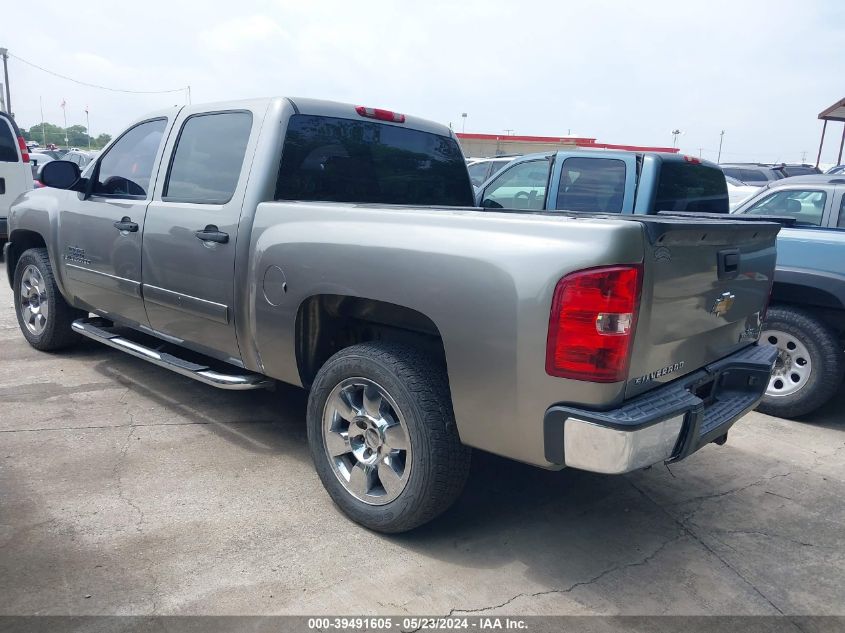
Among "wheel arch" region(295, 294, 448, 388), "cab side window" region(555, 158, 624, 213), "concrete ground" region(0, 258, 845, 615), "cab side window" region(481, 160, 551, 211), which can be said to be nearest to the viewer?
"concrete ground" region(0, 258, 845, 615)

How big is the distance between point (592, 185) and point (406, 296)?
3.72 metres

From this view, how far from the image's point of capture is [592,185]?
5.88 m

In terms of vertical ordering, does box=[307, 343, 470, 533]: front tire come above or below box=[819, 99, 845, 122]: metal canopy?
below

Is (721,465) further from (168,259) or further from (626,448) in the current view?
(168,259)

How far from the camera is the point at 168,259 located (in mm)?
3865

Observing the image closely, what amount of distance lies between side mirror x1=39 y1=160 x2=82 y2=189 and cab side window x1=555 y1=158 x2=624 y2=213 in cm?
399

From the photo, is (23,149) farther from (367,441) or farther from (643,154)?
(367,441)

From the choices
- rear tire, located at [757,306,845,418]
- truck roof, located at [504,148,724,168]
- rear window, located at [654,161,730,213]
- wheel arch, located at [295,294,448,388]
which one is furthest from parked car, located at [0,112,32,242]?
rear tire, located at [757,306,845,418]

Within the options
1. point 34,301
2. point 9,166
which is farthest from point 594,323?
point 9,166

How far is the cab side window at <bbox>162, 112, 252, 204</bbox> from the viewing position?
3654 mm

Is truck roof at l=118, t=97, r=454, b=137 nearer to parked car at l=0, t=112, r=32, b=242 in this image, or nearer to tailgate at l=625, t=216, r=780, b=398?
tailgate at l=625, t=216, r=780, b=398

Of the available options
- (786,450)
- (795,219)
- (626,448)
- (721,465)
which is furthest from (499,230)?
(795,219)

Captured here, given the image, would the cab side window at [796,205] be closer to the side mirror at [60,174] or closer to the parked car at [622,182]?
the parked car at [622,182]

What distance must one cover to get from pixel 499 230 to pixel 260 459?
2088mm
